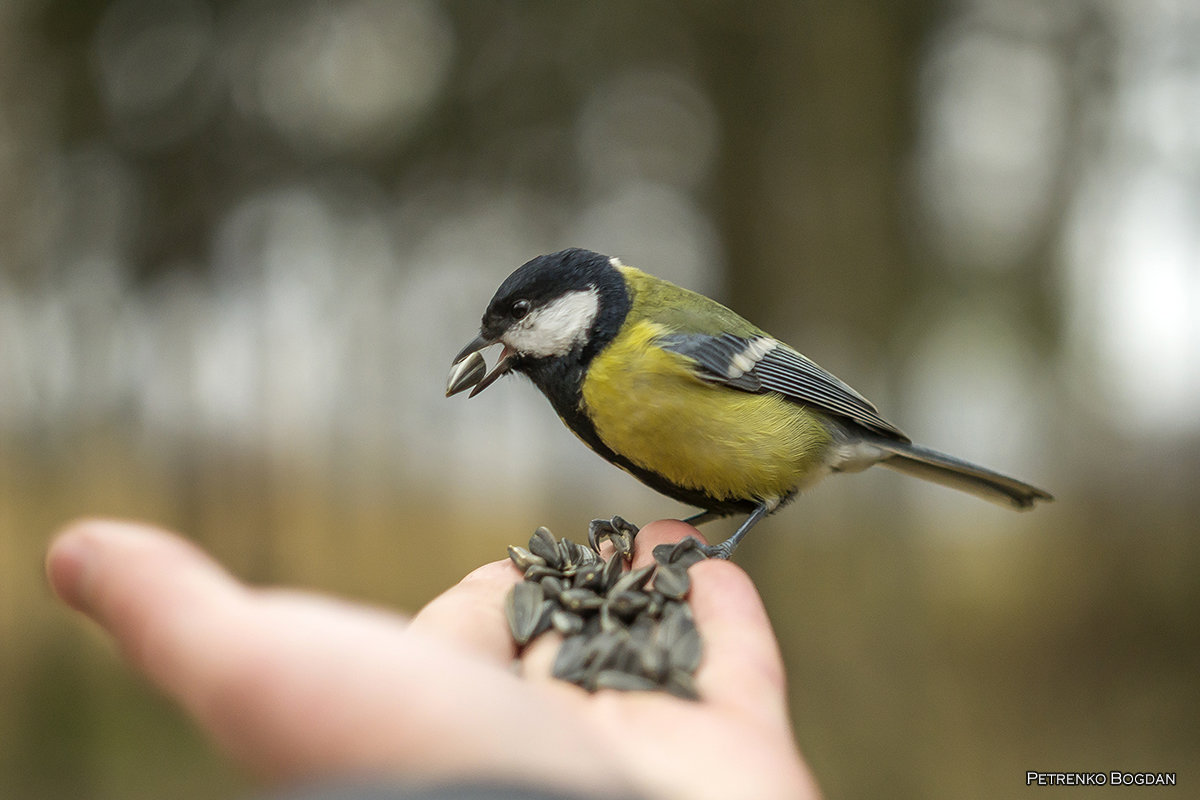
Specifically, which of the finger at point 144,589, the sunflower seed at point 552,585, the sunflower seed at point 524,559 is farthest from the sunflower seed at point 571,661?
the finger at point 144,589

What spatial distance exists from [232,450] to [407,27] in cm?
176

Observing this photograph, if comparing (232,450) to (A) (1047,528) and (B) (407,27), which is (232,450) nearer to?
(B) (407,27)

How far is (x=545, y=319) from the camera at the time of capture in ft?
4.64

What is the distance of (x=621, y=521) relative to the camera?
1497 mm

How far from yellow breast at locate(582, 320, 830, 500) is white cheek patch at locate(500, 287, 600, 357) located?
0.07 metres

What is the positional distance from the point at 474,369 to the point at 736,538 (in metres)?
0.55

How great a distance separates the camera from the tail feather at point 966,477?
161cm

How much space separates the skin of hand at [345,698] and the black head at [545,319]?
0.66 m

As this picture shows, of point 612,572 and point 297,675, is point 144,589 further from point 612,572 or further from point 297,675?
point 612,572

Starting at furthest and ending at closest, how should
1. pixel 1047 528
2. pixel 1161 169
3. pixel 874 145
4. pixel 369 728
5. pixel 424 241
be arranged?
pixel 424 241
pixel 1047 528
pixel 1161 169
pixel 874 145
pixel 369 728

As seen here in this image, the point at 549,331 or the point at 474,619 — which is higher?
the point at 549,331

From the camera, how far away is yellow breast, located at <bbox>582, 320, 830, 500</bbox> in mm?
1338

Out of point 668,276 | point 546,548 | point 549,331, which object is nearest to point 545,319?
point 549,331

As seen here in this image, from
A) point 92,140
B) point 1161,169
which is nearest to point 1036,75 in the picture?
point 1161,169
